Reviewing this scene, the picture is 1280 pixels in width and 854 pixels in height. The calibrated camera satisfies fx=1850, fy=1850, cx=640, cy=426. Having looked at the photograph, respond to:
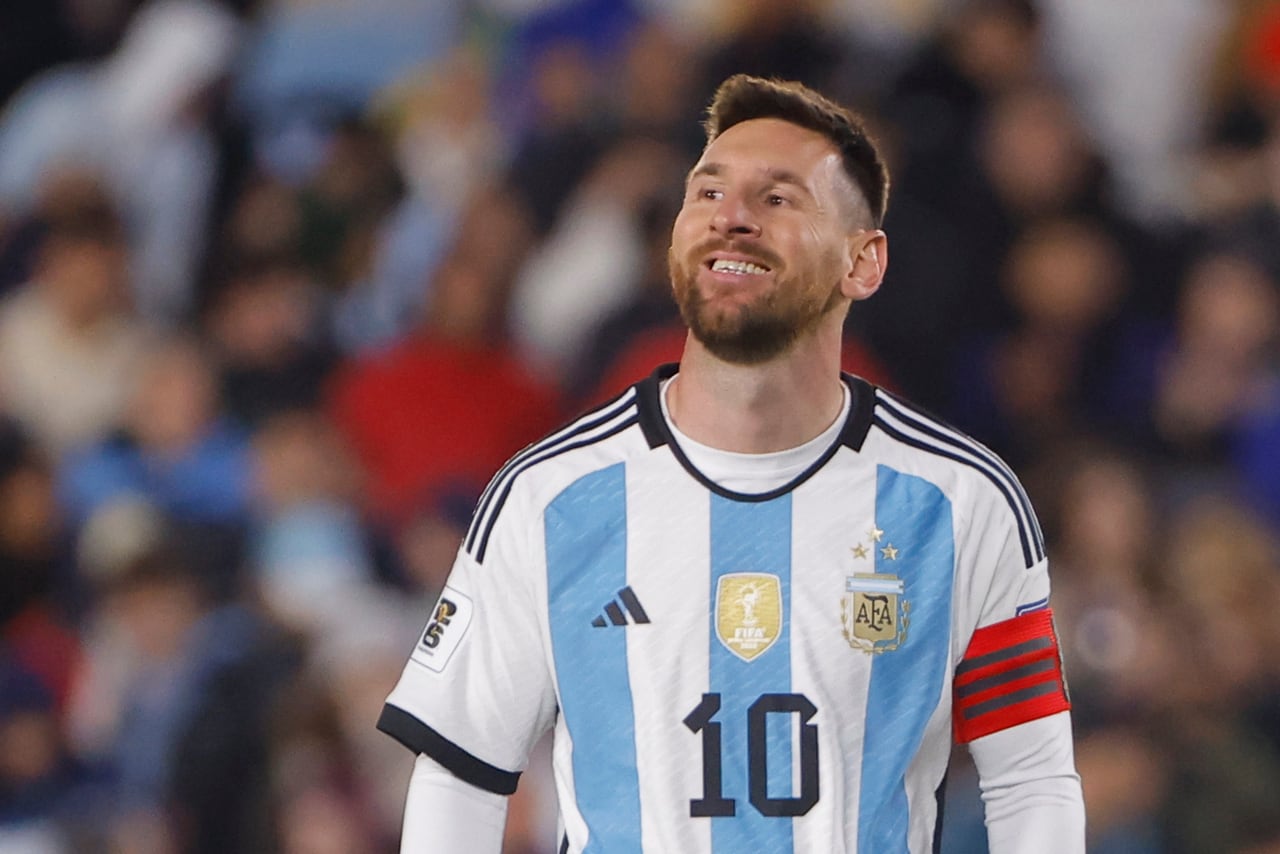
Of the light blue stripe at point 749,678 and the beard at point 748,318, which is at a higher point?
the beard at point 748,318

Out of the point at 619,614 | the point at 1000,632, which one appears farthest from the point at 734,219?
the point at 1000,632

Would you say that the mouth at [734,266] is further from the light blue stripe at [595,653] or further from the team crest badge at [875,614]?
the team crest badge at [875,614]

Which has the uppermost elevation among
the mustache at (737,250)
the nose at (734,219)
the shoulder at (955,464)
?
the nose at (734,219)

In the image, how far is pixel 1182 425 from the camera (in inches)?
187

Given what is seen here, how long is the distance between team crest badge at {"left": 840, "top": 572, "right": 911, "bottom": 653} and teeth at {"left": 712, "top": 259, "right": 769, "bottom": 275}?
1.29 ft

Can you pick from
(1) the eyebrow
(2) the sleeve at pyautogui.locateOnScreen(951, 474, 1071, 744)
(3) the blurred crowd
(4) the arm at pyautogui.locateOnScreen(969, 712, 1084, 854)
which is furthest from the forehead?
(3) the blurred crowd

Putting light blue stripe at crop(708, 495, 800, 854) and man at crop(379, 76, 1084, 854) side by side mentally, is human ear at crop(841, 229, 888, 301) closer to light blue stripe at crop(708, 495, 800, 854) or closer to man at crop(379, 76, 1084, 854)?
man at crop(379, 76, 1084, 854)

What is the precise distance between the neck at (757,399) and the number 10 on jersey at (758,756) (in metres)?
0.31

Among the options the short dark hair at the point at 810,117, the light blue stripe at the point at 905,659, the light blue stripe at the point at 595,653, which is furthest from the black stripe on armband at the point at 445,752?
the short dark hair at the point at 810,117

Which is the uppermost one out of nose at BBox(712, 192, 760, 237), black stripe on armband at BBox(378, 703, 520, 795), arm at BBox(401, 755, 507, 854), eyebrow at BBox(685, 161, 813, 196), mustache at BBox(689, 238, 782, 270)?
eyebrow at BBox(685, 161, 813, 196)

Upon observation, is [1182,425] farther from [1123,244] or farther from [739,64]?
[739,64]

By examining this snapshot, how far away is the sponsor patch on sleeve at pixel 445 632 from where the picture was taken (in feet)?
7.34

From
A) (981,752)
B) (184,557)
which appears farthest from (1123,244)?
(981,752)

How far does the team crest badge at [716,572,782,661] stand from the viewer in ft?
7.15
